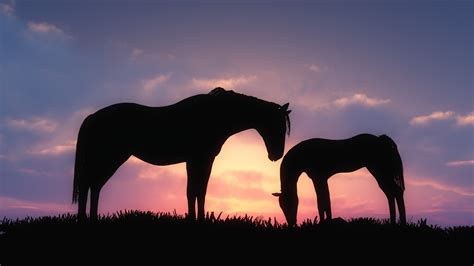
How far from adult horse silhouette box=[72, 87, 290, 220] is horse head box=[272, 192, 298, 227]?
4.10 m

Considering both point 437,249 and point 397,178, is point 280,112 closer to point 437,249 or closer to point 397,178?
point 437,249

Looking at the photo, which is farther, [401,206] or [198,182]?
[401,206]

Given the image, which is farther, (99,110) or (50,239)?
(99,110)

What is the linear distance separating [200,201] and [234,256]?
84.9 inches

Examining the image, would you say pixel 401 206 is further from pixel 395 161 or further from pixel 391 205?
pixel 395 161

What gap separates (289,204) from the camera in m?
14.1

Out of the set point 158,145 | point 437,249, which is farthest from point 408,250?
point 158,145

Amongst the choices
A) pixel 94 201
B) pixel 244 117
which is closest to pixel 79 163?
pixel 94 201

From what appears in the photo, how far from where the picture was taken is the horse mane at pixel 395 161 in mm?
15148

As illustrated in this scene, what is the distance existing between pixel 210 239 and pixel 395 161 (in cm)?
897

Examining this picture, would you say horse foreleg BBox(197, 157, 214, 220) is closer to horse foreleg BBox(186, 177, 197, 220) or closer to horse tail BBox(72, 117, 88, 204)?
horse foreleg BBox(186, 177, 197, 220)

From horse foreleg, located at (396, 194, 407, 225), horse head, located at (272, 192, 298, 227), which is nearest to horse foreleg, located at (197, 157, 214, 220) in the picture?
horse head, located at (272, 192, 298, 227)

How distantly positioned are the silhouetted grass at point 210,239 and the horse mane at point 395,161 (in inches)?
178

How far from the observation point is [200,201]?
32.3 ft
